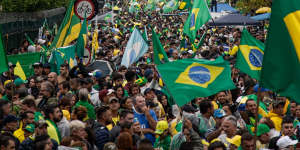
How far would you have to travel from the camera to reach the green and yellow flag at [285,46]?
5.93 m

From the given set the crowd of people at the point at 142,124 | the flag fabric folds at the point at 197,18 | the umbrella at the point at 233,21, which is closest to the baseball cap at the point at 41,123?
the crowd of people at the point at 142,124

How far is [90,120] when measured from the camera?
818 centimetres

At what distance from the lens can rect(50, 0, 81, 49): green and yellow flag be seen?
14039mm

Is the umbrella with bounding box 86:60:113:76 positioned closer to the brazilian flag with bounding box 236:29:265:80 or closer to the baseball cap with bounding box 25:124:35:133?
the brazilian flag with bounding box 236:29:265:80

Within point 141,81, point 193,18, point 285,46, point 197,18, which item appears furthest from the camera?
point 193,18

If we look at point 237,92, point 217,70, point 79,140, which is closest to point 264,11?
point 237,92

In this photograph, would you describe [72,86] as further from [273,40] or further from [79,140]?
[273,40]

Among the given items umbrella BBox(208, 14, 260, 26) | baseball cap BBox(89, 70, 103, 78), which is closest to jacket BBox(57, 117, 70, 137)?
baseball cap BBox(89, 70, 103, 78)

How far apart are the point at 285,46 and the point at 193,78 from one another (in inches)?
107

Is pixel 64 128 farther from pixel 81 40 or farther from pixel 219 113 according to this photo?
pixel 81 40

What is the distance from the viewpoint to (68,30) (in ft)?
47.1

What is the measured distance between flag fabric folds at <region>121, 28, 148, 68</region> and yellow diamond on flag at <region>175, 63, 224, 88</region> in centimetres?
528

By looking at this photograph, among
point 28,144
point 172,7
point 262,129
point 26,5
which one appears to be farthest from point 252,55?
point 172,7

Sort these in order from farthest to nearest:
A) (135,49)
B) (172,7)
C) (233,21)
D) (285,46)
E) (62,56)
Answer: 1. (172,7)
2. (233,21)
3. (62,56)
4. (135,49)
5. (285,46)
